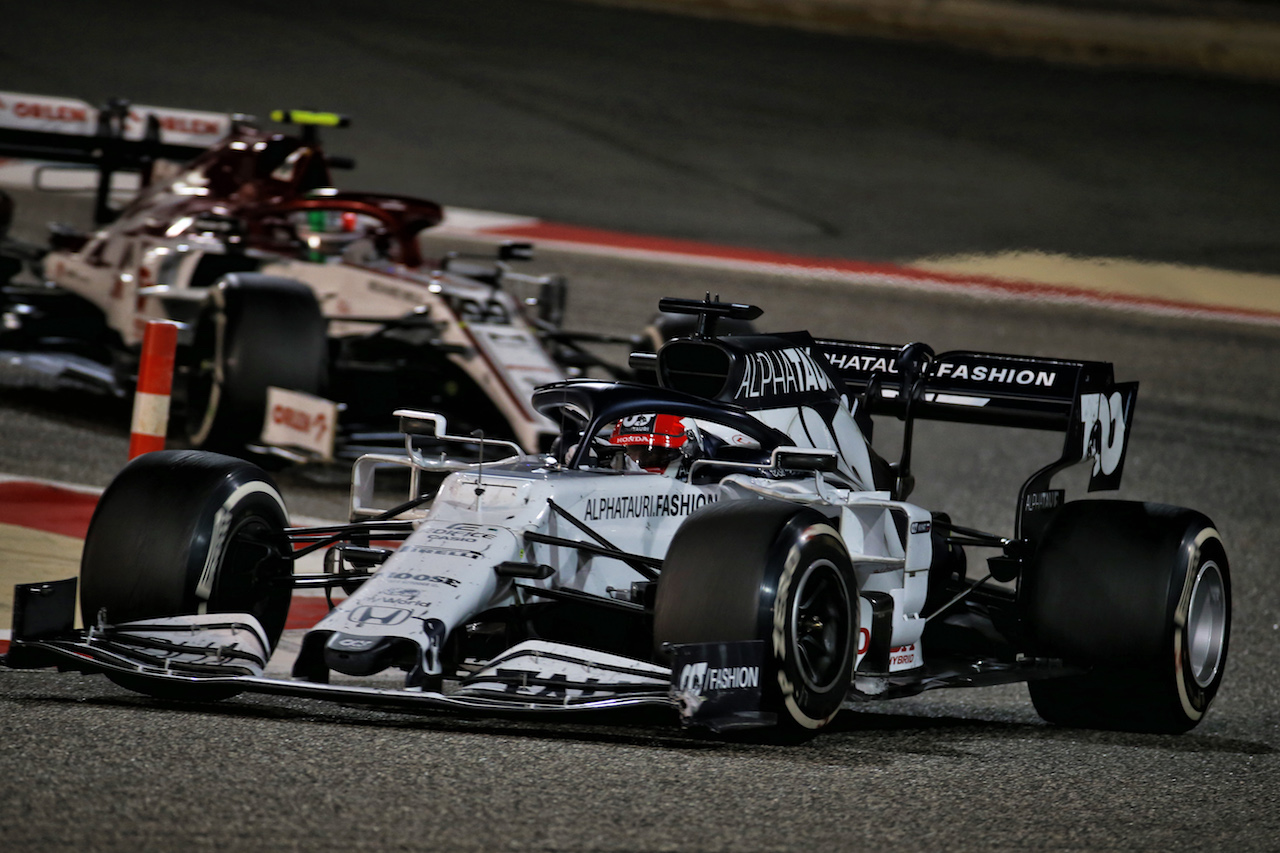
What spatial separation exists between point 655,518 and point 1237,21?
27872 millimetres

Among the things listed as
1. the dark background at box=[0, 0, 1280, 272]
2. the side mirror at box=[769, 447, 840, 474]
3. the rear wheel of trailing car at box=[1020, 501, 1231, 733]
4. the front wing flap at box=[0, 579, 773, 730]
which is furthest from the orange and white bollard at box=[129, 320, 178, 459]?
the dark background at box=[0, 0, 1280, 272]

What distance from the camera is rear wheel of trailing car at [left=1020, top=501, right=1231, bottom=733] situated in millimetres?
6496

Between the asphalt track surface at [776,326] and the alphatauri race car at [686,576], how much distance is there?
194mm

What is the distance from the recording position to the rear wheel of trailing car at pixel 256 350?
1032 cm

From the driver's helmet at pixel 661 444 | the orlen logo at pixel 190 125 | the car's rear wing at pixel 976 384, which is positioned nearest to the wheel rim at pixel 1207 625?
the car's rear wing at pixel 976 384

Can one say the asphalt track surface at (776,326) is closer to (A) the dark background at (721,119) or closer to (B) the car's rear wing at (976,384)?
(A) the dark background at (721,119)

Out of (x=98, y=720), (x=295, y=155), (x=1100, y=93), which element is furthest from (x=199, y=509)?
(x=1100, y=93)

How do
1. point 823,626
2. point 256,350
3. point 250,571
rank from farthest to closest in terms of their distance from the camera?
point 256,350 < point 250,571 < point 823,626

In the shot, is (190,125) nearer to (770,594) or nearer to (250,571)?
(250,571)

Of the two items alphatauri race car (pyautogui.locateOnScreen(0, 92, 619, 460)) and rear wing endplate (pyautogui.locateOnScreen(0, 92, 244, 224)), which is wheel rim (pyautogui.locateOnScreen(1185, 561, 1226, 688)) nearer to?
alphatauri race car (pyautogui.locateOnScreen(0, 92, 619, 460))

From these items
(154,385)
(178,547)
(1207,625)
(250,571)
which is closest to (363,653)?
(178,547)

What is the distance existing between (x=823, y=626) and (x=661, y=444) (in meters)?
1.03

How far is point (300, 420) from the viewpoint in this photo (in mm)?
10180

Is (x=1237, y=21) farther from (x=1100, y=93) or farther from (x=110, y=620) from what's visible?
(x=110, y=620)
